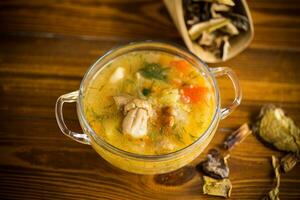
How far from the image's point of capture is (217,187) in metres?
1.79

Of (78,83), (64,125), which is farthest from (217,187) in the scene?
(78,83)

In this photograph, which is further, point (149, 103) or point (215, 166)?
point (215, 166)

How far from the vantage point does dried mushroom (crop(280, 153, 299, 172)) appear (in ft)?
6.07

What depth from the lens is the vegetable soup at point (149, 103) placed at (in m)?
1.66

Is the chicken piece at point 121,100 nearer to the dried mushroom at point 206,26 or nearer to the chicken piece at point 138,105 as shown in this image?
the chicken piece at point 138,105

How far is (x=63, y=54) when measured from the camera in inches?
85.0

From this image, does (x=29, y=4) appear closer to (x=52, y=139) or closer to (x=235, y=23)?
(x=52, y=139)

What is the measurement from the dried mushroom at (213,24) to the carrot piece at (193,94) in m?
0.38

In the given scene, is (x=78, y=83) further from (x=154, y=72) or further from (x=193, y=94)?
(x=193, y=94)

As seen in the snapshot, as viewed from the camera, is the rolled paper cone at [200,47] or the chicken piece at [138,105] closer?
the chicken piece at [138,105]

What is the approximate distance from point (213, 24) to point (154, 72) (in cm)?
49

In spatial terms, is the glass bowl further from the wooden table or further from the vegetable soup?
the wooden table

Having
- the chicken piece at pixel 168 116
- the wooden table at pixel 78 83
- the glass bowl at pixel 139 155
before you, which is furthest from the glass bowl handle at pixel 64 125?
the chicken piece at pixel 168 116

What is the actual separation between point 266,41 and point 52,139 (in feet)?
3.44
